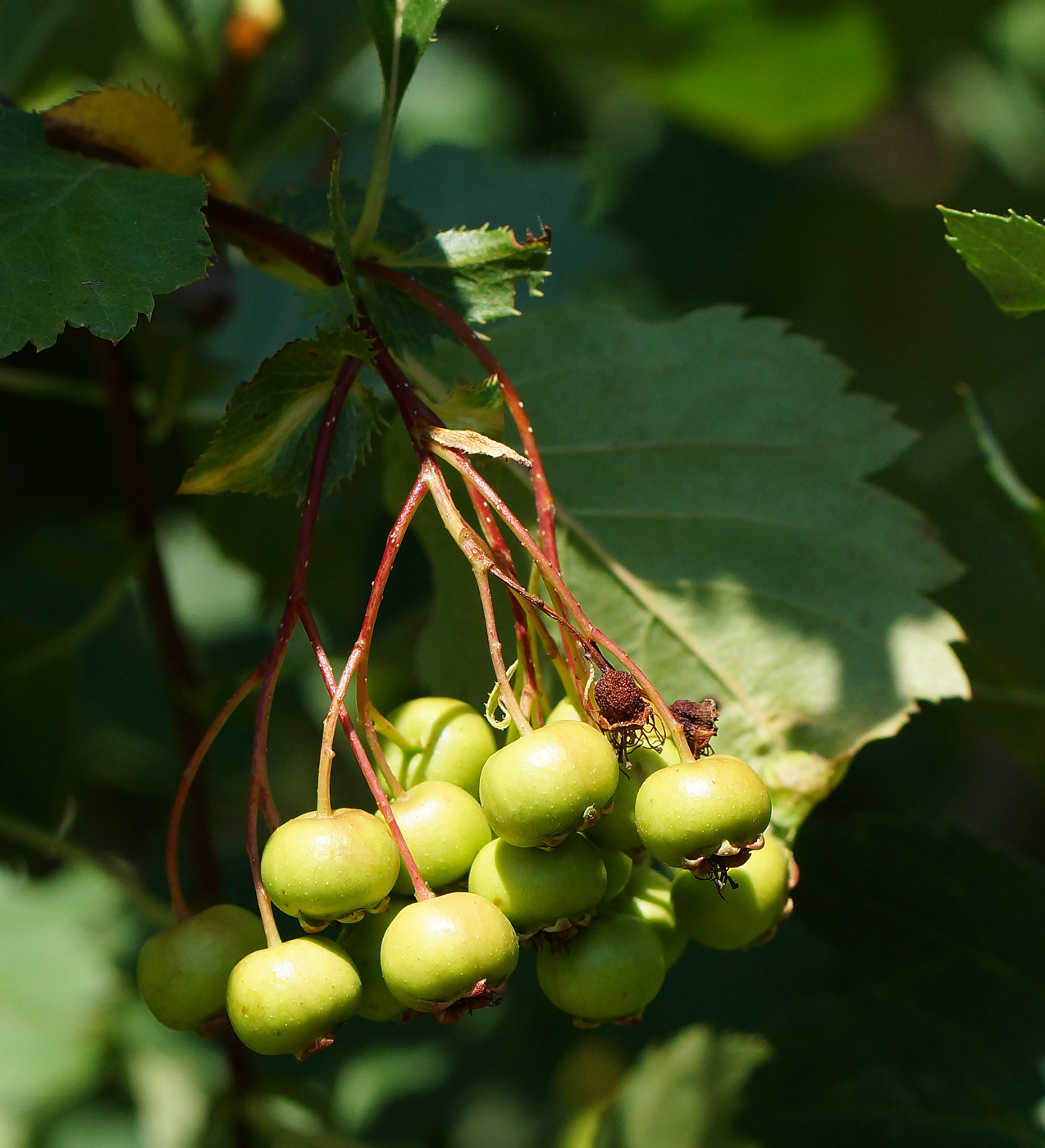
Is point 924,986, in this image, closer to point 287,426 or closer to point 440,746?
point 440,746

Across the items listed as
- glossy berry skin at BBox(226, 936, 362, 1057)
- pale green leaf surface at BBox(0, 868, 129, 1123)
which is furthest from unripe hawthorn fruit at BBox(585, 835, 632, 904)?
pale green leaf surface at BBox(0, 868, 129, 1123)

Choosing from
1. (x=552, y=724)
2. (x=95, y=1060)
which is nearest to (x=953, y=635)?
(x=552, y=724)

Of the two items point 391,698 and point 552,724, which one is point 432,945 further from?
point 391,698

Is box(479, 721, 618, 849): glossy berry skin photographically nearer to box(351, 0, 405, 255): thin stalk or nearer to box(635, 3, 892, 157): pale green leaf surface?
box(351, 0, 405, 255): thin stalk

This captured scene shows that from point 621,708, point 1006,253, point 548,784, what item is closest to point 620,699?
point 621,708

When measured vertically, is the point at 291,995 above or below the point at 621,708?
below

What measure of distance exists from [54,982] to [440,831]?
1.85m

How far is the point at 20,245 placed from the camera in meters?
1.05

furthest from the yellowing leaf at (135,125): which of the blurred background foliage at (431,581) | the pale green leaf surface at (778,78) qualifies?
the pale green leaf surface at (778,78)

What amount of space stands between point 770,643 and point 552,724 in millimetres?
482

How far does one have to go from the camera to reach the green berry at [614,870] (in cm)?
103

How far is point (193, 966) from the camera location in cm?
97

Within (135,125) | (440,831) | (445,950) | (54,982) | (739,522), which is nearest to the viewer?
(445,950)

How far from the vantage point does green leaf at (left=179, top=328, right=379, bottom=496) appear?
1054 millimetres
